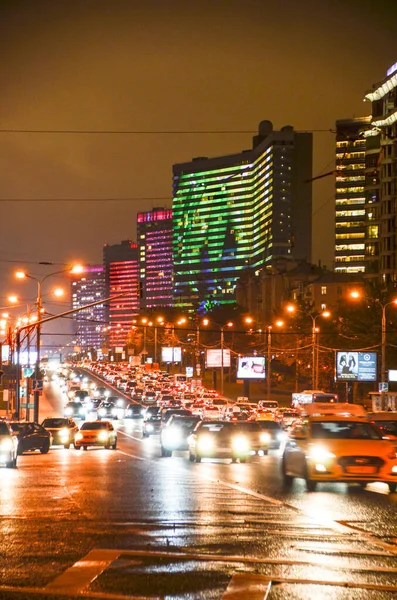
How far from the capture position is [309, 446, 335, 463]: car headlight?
67.1 feet

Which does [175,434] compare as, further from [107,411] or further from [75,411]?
[75,411]

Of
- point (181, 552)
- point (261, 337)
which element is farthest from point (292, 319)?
point (181, 552)

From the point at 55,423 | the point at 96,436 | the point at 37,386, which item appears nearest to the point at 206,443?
the point at 96,436

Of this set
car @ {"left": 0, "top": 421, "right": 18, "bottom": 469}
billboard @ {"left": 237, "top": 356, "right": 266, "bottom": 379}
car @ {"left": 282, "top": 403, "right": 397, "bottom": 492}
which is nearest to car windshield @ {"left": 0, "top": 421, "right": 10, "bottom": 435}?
car @ {"left": 0, "top": 421, "right": 18, "bottom": 469}

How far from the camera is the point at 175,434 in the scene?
124 ft

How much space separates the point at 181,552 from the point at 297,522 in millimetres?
3533

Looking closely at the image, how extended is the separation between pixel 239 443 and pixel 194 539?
19.2m

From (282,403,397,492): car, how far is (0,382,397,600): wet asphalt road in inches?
16.9

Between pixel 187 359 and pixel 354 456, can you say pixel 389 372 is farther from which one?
pixel 187 359

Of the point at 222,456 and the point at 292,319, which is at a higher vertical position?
the point at 292,319

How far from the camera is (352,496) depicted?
1959cm

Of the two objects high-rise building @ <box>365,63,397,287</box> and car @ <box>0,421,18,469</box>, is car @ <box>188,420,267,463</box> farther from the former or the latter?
high-rise building @ <box>365,63,397,287</box>

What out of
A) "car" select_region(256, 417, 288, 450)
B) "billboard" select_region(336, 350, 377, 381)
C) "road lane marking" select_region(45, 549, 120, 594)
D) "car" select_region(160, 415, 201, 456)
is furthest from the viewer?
"billboard" select_region(336, 350, 377, 381)

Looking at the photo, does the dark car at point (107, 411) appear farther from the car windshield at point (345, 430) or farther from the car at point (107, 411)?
the car windshield at point (345, 430)
